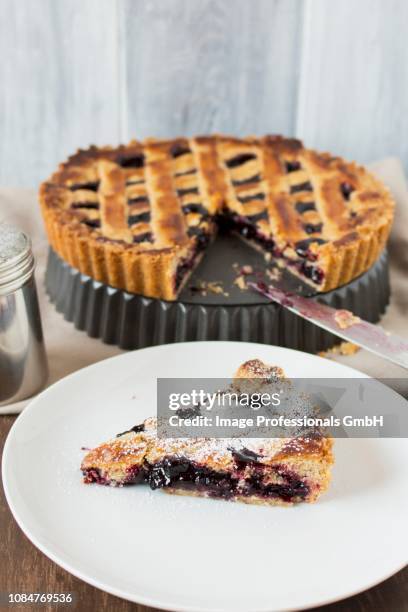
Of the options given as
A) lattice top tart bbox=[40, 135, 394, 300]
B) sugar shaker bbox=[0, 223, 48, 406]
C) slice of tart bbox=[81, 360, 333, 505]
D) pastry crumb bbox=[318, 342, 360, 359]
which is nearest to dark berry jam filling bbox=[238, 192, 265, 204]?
lattice top tart bbox=[40, 135, 394, 300]

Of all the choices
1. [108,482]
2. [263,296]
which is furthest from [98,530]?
[263,296]

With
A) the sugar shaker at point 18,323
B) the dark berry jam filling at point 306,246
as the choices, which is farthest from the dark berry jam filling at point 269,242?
the sugar shaker at point 18,323

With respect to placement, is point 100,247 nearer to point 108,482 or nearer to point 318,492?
point 108,482

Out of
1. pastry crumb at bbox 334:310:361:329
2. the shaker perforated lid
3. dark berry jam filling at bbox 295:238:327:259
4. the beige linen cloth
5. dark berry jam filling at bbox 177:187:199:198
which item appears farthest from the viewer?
dark berry jam filling at bbox 177:187:199:198

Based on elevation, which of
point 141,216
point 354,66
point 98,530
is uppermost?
point 354,66

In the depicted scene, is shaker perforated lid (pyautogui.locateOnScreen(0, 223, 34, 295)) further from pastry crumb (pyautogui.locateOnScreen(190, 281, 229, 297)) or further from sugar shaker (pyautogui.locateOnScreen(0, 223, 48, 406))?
pastry crumb (pyautogui.locateOnScreen(190, 281, 229, 297))

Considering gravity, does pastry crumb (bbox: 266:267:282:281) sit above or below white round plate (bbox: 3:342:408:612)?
above

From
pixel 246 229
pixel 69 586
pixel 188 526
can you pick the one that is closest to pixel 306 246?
pixel 246 229
